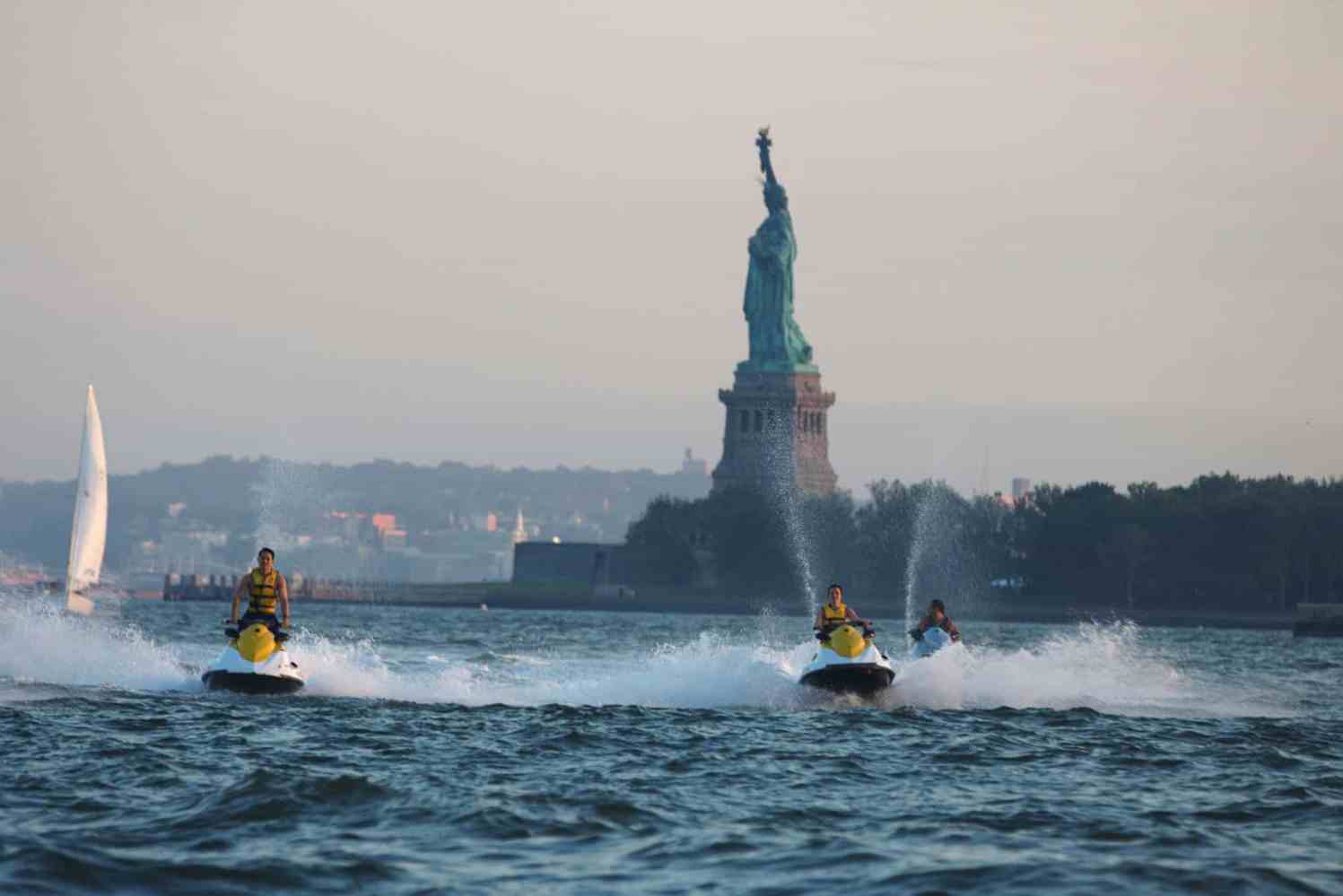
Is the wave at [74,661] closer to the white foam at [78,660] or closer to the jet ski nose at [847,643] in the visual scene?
the white foam at [78,660]

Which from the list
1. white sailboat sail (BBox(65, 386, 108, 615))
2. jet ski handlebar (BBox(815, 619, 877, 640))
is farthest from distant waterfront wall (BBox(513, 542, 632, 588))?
jet ski handlebar (BBox(815, 619, 877, 640))

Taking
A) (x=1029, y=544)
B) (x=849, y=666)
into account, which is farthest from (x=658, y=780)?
(x=1029, y=544)

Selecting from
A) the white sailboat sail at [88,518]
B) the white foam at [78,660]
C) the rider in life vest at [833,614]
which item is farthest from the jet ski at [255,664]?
the white sailboat sail at [88,518]

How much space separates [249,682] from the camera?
109ft

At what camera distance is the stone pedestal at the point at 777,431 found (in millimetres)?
167875

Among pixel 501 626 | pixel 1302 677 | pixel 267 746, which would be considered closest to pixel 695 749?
pixel 267 746

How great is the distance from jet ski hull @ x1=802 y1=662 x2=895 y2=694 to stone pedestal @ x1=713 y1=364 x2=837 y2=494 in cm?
13212

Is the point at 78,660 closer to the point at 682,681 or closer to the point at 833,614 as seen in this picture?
the point at 682,681

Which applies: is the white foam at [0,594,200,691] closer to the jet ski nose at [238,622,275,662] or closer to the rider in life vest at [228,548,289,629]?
the jet ski nose at [238,622,275,662]

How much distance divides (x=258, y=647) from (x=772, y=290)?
13313 centimetres

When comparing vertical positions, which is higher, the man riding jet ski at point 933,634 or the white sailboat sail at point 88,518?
the white sailboat sail at point 88,518

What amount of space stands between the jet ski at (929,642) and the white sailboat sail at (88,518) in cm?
5609

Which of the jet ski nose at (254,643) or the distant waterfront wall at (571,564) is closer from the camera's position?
the jet ski nose at (254,643)

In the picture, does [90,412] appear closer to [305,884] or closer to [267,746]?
[267,746]
